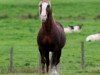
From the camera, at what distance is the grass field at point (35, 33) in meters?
23.9

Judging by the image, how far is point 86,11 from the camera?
4791 cm

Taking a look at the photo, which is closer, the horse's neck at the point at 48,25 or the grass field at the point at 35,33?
the horse's neck at the point at 48,25

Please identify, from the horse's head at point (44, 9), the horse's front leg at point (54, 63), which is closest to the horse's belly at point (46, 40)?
the horse's front leg at point (54, 63)

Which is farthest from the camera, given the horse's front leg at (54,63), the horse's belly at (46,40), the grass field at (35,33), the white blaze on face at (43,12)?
the grass field at (35,33)

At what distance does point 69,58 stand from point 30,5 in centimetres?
2682

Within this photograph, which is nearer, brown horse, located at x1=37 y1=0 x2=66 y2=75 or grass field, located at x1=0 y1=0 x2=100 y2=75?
brown horse, located at x1=37 y1=0 x2=66 y2=75

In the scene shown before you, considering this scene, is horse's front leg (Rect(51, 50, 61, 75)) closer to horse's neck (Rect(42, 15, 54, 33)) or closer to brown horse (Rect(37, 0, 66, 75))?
brown horse (Rect(37, 0, 66, 75))

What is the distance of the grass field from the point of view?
2388 centimetres

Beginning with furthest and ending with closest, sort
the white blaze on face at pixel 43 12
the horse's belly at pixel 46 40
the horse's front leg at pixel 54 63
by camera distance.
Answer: the horse's front leg at pixel 54 63 < the horse's belly at pixel 46 40 < the white blaze on face at pixel 43 12

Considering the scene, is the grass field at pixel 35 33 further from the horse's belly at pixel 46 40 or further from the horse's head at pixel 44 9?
the horse's head at pixel 44 9

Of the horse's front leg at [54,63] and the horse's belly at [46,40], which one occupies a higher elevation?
the horse's belly at [46,40]

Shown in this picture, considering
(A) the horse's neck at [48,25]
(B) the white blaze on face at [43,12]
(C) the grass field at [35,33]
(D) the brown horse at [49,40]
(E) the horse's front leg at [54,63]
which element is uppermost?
(B) the white blaze on face at [43,12]

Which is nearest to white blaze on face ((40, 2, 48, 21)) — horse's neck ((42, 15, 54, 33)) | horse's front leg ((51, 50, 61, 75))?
horse's neck ((42, 15, 54, 33))

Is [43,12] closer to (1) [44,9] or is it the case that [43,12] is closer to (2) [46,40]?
(1) [44,9]
